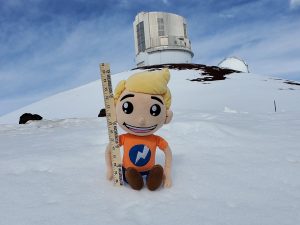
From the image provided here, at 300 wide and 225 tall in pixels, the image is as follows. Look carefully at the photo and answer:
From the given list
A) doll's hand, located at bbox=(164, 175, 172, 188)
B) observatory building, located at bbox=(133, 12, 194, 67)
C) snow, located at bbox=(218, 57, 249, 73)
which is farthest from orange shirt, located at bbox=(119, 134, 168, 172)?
snow, located at bbox=(218, 57, 249, 73)

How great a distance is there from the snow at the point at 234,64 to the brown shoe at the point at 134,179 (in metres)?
40.0

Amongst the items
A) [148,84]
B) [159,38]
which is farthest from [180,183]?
[159,38]

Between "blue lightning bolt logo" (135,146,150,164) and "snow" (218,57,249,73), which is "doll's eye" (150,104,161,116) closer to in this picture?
"blue lightning bolt logo" (135,146,150,164)

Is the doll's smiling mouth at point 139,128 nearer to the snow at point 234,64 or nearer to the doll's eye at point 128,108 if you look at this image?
the doll's eye at point 128,108

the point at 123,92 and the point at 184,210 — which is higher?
the point at 123,92

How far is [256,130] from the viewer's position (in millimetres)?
6844

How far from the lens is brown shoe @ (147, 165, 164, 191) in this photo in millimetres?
3307

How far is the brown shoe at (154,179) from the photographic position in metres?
3.31

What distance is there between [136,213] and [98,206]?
1.14 feet

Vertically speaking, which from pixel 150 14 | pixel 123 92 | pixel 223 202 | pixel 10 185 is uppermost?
pixel 150 14

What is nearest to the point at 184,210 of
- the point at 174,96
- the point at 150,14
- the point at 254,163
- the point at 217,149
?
the point at 254,163

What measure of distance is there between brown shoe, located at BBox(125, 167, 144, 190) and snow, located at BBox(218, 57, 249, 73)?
131ft

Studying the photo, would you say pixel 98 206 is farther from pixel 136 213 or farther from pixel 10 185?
pixel 10 185

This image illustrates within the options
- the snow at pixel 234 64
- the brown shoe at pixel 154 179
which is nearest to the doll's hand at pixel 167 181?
the brown shoe at pixel 154 179
